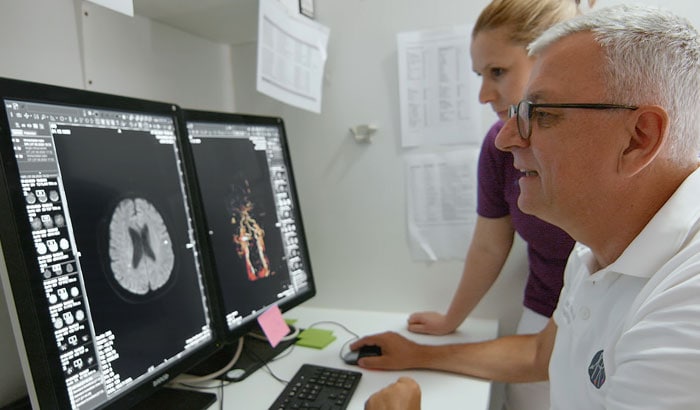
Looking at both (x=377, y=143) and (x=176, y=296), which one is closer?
(x=176, y=296)

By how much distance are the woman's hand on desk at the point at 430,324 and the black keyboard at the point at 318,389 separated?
336mm

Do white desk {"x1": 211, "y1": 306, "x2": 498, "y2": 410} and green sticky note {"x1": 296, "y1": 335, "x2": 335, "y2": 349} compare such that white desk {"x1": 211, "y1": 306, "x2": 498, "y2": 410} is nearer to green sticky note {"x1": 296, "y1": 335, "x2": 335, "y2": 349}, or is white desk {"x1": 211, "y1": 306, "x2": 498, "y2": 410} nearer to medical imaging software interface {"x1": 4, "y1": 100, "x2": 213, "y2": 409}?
green sticky note {"x1": 296, "y1": 335, "x2": 335, "y2": 349}

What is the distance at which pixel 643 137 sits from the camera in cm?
63

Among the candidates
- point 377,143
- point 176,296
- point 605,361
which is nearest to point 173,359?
point 176,296

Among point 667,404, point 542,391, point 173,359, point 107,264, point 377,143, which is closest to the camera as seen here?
point 667,404

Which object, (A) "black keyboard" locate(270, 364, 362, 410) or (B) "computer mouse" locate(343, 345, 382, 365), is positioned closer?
(A) "black keyboard" locate(270, 364, 362, 410)

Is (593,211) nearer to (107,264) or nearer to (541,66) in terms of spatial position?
(541,66)

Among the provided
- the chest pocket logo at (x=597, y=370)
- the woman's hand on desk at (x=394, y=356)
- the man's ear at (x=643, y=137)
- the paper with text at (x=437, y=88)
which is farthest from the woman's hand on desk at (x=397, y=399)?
the paper with text at (x=437, y=88)

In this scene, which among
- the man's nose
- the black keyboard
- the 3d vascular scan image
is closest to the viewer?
the man's nose

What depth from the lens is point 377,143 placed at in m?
1.37

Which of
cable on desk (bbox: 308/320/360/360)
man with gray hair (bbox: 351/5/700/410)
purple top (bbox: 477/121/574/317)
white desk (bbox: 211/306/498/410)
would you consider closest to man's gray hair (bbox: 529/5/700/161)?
man with gray hair (bbox: 351/5/700/410)

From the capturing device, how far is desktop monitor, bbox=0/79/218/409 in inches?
24.0

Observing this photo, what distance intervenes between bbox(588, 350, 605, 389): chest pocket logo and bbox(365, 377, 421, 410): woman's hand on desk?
293mm

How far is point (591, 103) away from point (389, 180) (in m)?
0.78
